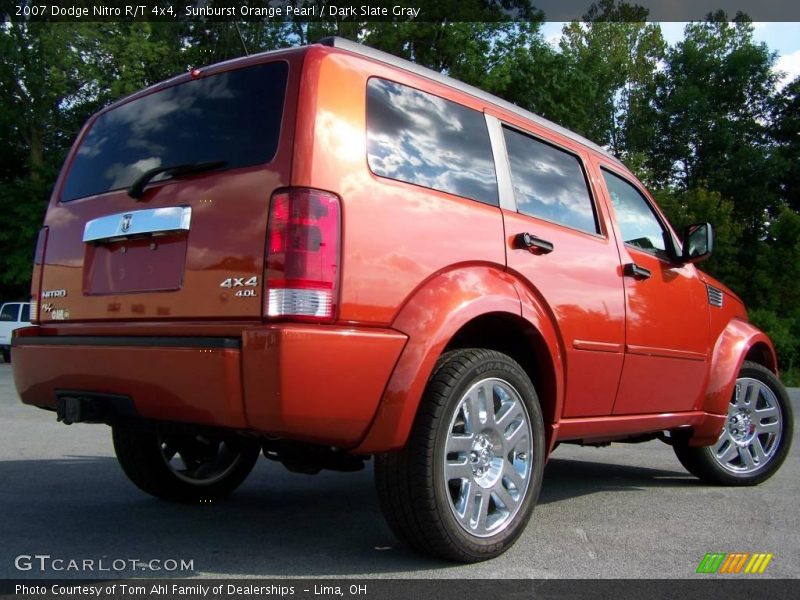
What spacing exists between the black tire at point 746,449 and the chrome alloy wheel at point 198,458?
269 centimetres

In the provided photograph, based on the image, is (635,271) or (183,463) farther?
(183,463)

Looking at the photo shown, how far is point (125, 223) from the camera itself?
11.1ft

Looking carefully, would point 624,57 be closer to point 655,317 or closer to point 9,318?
point 9,318

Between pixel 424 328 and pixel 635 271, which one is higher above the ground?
pixel 635 271

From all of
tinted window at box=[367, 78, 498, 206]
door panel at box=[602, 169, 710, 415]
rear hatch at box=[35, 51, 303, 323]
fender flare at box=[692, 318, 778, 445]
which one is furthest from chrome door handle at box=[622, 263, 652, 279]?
rear hatch at box=[35, 51, 303, 323]

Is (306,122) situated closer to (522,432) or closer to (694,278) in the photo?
(522,432)

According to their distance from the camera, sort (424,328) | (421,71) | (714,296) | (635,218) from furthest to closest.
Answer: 1. (714,296)
2. (635,218)
3. (421,71)
4. (424,328)

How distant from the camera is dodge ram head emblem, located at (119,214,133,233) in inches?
133

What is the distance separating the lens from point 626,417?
4391mm

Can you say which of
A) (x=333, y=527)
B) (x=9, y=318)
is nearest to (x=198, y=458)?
(x=333, y=527)

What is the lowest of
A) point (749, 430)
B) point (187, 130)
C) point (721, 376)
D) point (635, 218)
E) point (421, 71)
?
point (749, 430)

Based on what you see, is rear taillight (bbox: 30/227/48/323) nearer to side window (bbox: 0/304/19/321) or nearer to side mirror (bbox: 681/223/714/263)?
side mirror (bbox: 681/223/714/263)

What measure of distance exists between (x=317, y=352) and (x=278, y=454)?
2.77 feet

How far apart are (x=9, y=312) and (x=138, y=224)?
23.4 m
